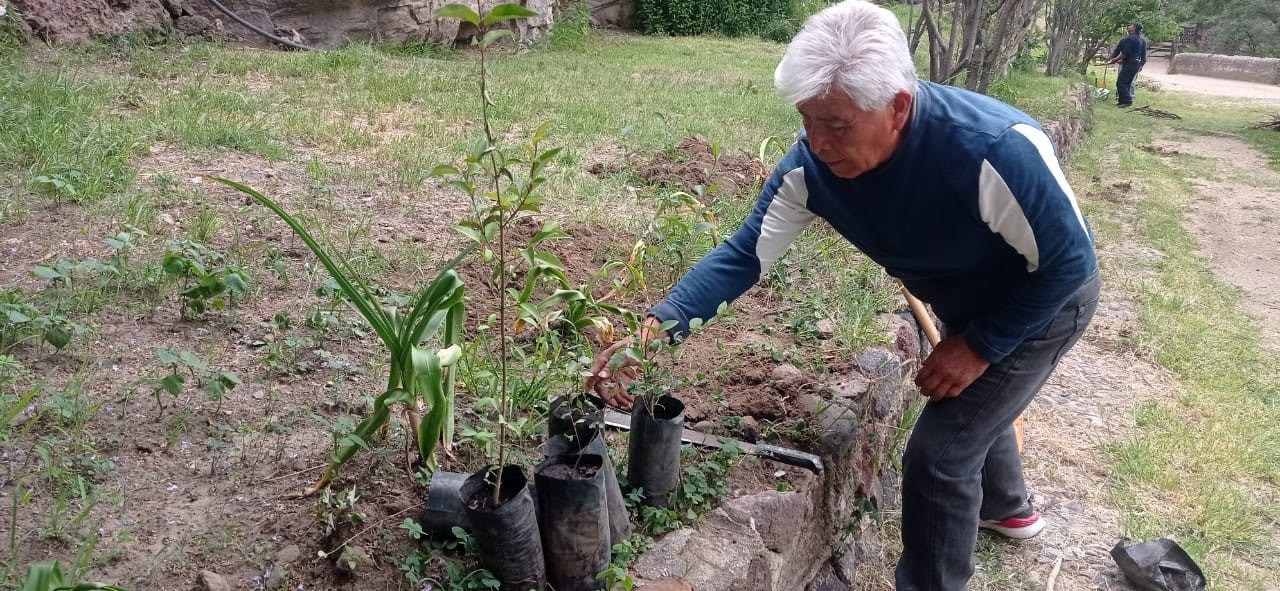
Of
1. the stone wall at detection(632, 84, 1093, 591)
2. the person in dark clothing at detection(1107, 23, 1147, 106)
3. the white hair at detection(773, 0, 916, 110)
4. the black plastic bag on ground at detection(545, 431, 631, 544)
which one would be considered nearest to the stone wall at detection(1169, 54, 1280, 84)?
the person in dark clothing at detection(1107, 23, 1147, 106)

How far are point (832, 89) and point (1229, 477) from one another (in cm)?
308

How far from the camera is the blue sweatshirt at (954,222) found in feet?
6.88

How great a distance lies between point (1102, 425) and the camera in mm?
4344

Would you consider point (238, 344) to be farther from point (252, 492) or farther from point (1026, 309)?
point (1026, 309)

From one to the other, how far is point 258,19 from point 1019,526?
25.3ft

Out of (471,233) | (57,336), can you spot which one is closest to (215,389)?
(57,336)

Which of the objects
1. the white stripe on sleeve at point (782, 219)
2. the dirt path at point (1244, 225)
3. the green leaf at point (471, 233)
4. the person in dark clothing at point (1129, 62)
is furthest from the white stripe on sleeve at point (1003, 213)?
the person in dark clothing at point (1129, 62)

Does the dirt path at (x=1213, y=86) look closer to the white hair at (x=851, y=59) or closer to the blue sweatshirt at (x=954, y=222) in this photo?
the blue sweatshirt at (x=954, y=222)

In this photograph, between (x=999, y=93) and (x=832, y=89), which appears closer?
(x=832, y=89)

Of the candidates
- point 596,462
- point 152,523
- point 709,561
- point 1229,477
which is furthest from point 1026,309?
point 1229,477

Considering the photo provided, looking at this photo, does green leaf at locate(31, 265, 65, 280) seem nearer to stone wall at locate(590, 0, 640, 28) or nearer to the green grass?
the green grass

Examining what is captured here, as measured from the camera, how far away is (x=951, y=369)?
2412 millimetres

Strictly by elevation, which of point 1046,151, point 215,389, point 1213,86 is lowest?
point 1213,86

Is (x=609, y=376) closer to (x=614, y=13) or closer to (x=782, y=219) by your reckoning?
(x=782, y=219)
